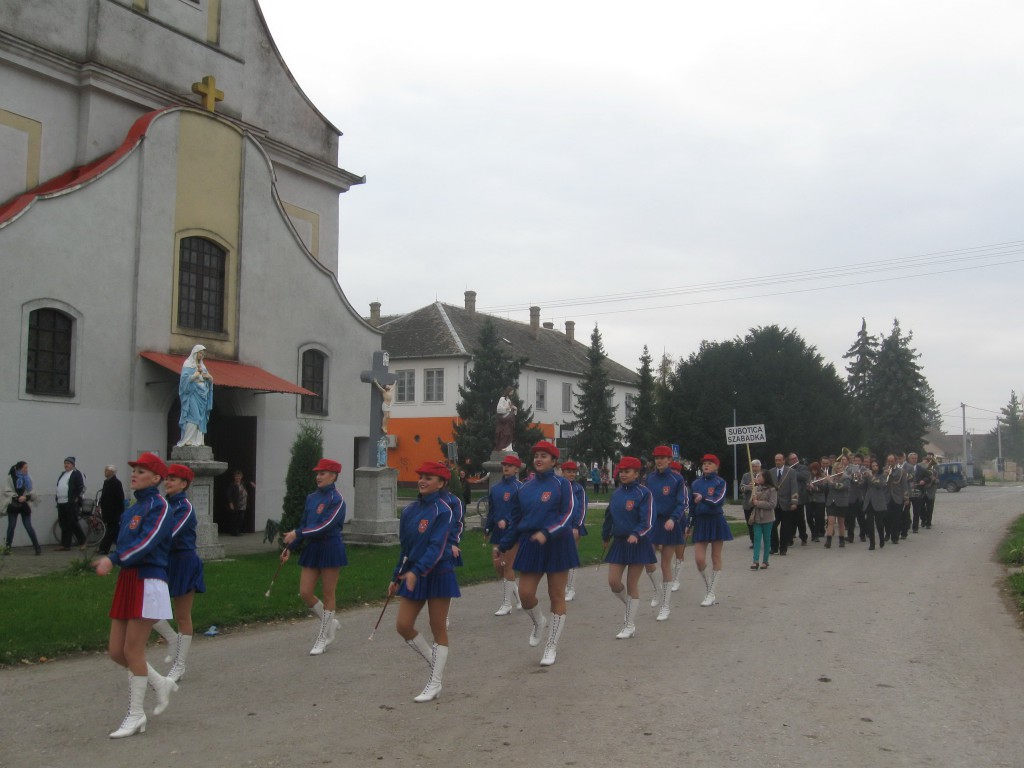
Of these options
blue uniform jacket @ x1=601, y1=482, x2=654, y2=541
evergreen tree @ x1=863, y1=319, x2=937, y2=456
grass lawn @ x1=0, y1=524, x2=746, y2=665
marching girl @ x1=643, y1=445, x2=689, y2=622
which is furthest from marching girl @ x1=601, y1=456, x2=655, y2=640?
evergreen tree @ x1=863, y1=319, x2=937, y2=456

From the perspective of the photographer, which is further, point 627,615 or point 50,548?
point 50,548

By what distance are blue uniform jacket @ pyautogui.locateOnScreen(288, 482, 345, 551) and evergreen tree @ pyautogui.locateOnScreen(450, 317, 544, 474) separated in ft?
113

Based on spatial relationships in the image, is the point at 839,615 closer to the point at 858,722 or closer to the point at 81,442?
the point at 858,722

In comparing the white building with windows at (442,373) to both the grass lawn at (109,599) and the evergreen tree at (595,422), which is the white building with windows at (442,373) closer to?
the evergreen tree at (595,422)

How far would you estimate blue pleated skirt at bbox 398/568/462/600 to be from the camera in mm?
7094

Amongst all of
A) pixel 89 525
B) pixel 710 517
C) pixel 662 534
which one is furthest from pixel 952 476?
pixel 89 525

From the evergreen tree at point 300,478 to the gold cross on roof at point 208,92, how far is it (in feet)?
31.1

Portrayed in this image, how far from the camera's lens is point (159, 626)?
23.3 feet

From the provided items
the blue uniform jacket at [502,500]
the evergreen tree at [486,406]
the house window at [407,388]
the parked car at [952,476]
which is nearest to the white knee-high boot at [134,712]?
the blue uniform jacket at [502,500]

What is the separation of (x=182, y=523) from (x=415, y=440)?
44.8 metres

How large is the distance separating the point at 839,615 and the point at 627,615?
280 cm

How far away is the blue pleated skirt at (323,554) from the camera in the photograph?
350 inches

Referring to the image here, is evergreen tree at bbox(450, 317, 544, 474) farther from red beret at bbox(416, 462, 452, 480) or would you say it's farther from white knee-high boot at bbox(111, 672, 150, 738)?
white knee-high boot at bbox(111, 672, 150, 738)

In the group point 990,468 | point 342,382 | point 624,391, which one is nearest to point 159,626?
point 342,382
